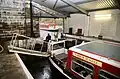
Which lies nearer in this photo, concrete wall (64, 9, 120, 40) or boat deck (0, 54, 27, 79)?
boat deck (0, 54, 27, 79)

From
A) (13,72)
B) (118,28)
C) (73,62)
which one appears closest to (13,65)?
(13,72)

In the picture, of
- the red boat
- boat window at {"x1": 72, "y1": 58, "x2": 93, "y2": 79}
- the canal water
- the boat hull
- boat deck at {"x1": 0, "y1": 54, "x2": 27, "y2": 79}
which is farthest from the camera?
the canal water

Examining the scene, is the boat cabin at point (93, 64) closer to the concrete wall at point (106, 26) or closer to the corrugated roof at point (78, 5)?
the corrugated roof at point (78, 5)

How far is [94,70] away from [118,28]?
15.9 ft

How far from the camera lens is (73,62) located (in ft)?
15.1

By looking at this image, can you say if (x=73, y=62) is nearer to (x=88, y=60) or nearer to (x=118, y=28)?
(x=88, y=60)

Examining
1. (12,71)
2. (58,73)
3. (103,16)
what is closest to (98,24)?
(103,16)

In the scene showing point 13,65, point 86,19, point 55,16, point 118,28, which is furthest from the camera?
point 55,16

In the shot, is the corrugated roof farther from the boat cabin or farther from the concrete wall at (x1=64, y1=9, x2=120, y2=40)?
the boat cabin

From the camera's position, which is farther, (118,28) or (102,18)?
(102,18)

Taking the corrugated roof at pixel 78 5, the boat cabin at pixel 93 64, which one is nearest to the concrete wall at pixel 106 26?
the corrugated roof at pixel 78 5

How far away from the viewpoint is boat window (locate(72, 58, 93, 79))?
4.00 meters

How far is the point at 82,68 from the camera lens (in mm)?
4348

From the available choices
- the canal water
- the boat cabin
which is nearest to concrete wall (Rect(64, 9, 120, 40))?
the boat cabin
